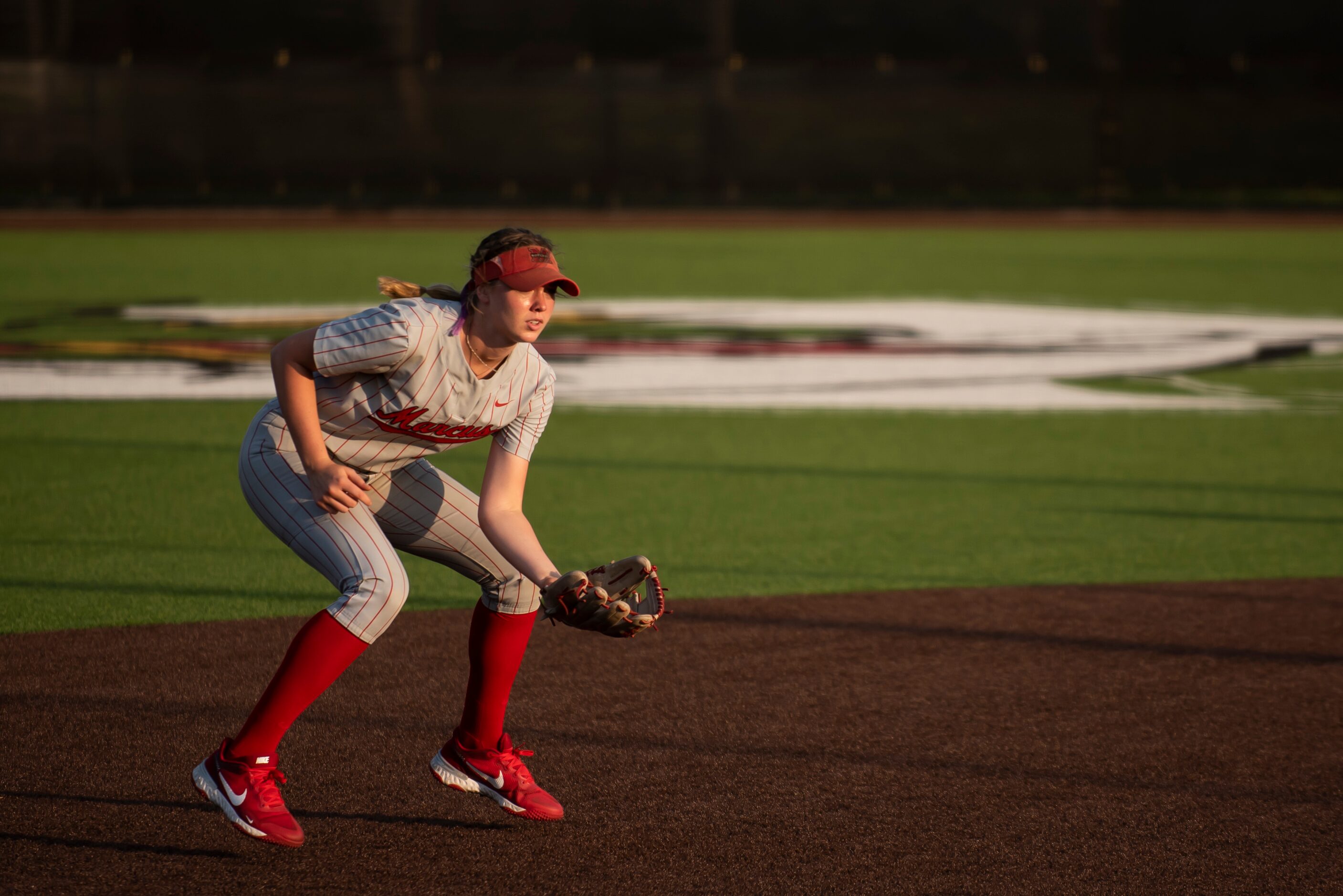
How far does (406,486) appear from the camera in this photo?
409cm

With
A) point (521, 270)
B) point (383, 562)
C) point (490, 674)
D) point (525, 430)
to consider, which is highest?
point (521, 270)

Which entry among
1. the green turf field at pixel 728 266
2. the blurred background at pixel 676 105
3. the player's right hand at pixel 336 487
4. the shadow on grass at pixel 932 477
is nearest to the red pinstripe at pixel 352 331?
the player's right hand at pixel 336 487

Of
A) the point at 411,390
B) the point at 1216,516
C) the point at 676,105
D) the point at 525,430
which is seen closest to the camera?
the point at 411,390

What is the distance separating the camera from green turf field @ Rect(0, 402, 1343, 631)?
6.61 meters

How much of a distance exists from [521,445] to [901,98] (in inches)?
1301

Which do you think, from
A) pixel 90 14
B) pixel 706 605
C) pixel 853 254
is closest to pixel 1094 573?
pixel 706 605

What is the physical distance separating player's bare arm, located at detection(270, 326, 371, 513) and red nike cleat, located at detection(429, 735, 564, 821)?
2.68 feet

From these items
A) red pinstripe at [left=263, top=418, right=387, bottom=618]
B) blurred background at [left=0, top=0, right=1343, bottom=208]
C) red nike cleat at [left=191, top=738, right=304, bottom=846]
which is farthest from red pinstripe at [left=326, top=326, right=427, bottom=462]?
blurred background at [left=0, top=0, right=1343, bottom=208]

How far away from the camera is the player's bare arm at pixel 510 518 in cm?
386

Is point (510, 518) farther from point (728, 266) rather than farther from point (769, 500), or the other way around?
point (728, 266)

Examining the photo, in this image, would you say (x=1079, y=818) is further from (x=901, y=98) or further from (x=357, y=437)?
(x=901, y=98)

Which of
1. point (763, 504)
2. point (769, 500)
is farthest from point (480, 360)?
point (769, 500)

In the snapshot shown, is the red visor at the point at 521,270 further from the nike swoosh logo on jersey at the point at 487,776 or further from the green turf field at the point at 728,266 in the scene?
the green turf field at the point at 728,266

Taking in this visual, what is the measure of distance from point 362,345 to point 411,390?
0.18m
